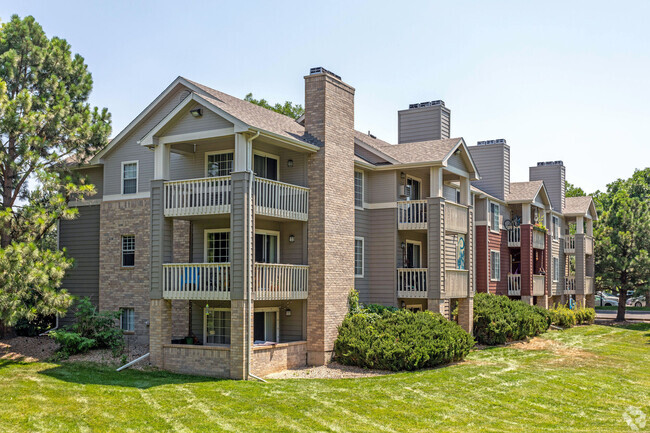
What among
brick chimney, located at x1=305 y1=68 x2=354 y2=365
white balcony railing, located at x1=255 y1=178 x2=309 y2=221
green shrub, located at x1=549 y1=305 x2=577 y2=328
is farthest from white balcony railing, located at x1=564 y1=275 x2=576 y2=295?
white balcony railing, located at x1=255 y1=178 x2=309 y2=221

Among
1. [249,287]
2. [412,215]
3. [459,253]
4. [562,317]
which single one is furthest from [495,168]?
[249,287]

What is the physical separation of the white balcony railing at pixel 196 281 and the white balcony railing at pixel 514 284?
21.8 meters

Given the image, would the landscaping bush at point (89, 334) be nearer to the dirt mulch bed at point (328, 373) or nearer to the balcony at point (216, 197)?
the balcony at point (216, 197)

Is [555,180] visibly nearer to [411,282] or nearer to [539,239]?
[539,239]

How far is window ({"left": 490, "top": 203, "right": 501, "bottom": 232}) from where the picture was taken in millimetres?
36812

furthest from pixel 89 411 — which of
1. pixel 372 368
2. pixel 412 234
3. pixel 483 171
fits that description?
pixel 483 171

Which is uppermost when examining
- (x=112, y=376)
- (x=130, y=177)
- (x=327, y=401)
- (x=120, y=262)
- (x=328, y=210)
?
(x=130, y=177)

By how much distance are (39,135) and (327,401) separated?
14.3 metres

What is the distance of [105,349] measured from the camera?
931 inches

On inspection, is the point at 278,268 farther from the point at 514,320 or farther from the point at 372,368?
the point at 514,320

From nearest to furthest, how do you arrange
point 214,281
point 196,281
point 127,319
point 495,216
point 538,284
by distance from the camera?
point 214,281 → point 196,281 → point 127,319 → point 495,216 → point 538,284

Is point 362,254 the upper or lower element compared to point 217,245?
lower

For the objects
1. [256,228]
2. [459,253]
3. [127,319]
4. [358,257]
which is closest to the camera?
[256,228]

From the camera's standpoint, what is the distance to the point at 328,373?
21.3 m
